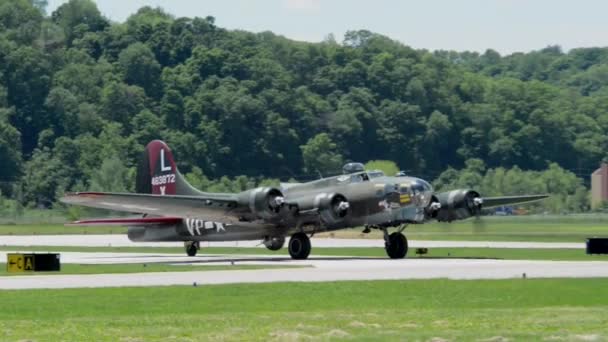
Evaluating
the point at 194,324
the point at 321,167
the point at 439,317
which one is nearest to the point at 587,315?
the point at 439,317

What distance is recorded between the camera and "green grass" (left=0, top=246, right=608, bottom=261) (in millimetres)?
55750

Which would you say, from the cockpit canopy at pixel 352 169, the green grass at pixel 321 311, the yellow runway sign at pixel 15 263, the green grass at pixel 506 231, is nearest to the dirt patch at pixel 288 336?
the green grass at pixel 321 311

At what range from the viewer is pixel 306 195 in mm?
55688

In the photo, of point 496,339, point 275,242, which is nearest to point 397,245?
point 275,242

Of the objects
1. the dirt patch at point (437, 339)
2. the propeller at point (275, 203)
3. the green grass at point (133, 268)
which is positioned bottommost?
the dirt patch at point (437, 339)

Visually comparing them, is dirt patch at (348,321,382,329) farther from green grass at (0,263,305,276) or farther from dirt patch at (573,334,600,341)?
green grass at (0,263,305,276)

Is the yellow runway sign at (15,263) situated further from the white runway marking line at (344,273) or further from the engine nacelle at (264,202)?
the engine nacelle at (264,202)

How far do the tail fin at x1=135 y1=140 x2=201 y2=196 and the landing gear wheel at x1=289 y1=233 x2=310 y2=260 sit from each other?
797 cm

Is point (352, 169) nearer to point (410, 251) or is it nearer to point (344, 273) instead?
point (410, 251)

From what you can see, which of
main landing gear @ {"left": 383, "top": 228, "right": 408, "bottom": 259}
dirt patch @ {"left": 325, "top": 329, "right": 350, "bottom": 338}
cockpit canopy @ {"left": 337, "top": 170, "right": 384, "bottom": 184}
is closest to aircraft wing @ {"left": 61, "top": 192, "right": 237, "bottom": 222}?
cockpit canopy @ {"left": 337, "top": 170, "right": 384, "bottom": 184}

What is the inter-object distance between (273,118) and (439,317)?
16775cm

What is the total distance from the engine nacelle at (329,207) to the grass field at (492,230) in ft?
31.0

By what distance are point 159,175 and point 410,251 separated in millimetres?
11457

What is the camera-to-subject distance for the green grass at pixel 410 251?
2195 inches
